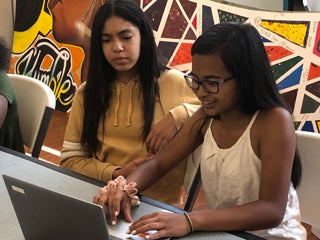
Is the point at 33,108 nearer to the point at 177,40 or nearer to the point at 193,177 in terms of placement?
the point at 193,177

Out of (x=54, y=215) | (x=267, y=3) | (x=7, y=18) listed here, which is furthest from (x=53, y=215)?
(x=7, y=18)

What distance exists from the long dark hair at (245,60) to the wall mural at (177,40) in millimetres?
795

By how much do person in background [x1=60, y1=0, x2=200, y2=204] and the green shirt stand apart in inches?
9.8

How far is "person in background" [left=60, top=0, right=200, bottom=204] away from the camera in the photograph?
1469 millimetres

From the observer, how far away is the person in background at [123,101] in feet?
4.82

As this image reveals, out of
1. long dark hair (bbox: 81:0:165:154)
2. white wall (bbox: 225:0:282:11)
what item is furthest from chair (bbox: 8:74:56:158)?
white wall (bbox: 225:0:282:11)

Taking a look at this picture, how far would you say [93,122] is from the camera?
1.51 metres

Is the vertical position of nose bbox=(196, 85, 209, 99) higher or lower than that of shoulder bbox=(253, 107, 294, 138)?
higher

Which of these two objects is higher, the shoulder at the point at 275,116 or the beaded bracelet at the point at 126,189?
the shoulder at the point at 275,116

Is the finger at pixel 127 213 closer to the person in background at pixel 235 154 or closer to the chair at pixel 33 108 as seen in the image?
the person in background at pixel 235 154

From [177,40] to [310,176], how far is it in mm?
1268

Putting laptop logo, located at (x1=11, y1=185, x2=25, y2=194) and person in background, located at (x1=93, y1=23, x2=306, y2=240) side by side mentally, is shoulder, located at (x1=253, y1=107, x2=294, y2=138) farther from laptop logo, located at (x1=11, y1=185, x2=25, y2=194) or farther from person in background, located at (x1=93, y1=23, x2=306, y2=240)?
laptop logo, located at (x1=11, y1=185, x2=25, y2=194)

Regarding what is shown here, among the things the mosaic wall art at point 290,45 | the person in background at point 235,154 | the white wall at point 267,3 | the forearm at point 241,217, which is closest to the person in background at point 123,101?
the person in background at point 235,154

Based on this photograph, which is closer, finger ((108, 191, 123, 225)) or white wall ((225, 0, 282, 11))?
finger ((108, 191, 123, 225))
